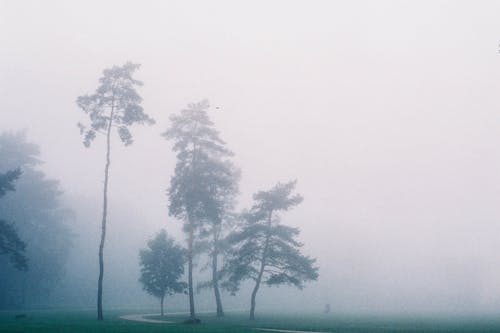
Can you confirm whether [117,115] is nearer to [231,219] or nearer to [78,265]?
[231,219]

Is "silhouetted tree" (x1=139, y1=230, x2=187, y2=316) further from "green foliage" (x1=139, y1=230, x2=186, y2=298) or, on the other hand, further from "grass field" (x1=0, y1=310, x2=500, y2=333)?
"grass field" (x1=0, y1=310, x2=500, y2=333)

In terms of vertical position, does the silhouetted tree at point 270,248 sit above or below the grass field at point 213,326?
above

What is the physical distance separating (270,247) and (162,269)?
15.1m

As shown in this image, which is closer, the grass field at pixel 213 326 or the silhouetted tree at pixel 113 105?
the grass field at pixel 213 326

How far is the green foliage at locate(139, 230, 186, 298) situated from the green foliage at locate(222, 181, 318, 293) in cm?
1057

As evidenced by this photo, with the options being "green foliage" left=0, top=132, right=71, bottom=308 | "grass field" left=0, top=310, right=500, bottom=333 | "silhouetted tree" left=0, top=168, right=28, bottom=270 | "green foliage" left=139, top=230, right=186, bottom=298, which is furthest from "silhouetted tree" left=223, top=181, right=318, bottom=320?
"green foliage" left=0, top=132, right=71, bottom=308

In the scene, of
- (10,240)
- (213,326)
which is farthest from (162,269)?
(213,326)

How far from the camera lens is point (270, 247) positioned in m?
40.9

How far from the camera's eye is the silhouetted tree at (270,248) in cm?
4025

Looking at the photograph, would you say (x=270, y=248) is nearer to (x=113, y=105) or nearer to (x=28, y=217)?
(x=113, y=105)

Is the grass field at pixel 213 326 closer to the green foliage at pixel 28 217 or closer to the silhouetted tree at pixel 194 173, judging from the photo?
the silhouetted tree at pixel 194 173

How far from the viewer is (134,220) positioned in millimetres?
135250

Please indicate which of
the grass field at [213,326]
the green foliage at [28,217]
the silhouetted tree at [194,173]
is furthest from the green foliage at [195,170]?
the green foliage at [28,217]

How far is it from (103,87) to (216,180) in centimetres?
1133
